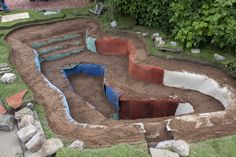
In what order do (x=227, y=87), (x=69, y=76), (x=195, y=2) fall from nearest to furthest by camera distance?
(x=227, y=87)
(x=195, y=2)
(x=69, y=76)

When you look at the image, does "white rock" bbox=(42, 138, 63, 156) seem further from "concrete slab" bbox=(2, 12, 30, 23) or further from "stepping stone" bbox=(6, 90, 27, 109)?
"concrete slab" bbox=(2, 12, 30, 23)

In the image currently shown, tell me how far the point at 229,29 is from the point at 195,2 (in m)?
1.10

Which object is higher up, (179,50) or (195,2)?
(195,2)

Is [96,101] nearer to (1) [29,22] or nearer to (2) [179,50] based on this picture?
(2) [179,50]

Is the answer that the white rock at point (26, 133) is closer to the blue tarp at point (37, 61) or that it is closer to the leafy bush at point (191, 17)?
the blue tarp at point (37, 61)

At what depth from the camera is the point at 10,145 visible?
4273 mm

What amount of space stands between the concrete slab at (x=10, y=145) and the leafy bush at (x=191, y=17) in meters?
4.20

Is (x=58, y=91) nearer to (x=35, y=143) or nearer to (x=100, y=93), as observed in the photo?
(x=100, y=93)

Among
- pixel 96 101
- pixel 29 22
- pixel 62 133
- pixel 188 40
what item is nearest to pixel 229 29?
pixel 188 40

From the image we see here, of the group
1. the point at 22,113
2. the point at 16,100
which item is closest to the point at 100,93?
the point at 16,100

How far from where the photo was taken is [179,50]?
22.0 feet

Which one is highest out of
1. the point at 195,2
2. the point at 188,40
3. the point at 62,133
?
the point at 195,2

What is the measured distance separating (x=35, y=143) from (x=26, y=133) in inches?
12.1

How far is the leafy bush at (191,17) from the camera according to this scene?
6.05 metres
